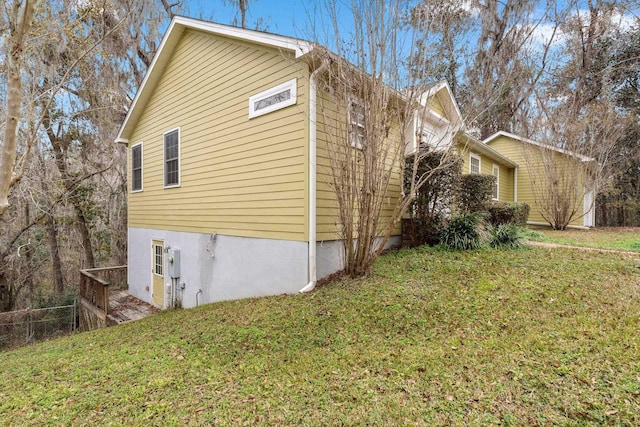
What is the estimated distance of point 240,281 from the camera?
6.38 m

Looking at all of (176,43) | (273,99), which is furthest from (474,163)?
(176,43)

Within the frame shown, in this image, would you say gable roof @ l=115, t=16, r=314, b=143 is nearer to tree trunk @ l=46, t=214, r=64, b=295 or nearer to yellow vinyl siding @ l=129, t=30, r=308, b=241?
yellow vinyl siding @ l=129, t=30, r=308, b=241

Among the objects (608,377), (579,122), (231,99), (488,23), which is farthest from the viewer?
(488,23)

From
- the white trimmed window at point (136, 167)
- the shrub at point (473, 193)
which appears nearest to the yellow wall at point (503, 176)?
the shrub at point (473, 193)

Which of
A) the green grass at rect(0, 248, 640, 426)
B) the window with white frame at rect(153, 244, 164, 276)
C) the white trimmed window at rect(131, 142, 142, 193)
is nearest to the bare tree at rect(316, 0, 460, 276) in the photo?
the green grass at rect(0, 248, 640, 426)

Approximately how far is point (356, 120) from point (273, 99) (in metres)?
1.78

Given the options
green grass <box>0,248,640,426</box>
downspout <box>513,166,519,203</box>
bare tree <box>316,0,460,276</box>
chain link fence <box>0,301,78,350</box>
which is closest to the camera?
green grass <box>0,248,640,426</box>

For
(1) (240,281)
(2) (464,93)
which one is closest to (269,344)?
(1) (240,281)

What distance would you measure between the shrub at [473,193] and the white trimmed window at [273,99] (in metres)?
4.15

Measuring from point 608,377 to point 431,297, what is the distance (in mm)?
1943

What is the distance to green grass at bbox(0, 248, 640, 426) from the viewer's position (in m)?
2.37

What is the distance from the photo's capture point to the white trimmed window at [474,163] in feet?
39.2

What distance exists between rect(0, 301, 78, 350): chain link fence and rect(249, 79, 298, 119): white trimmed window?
9119mm

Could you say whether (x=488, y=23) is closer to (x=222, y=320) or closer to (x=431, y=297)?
(x=431, y=297)
